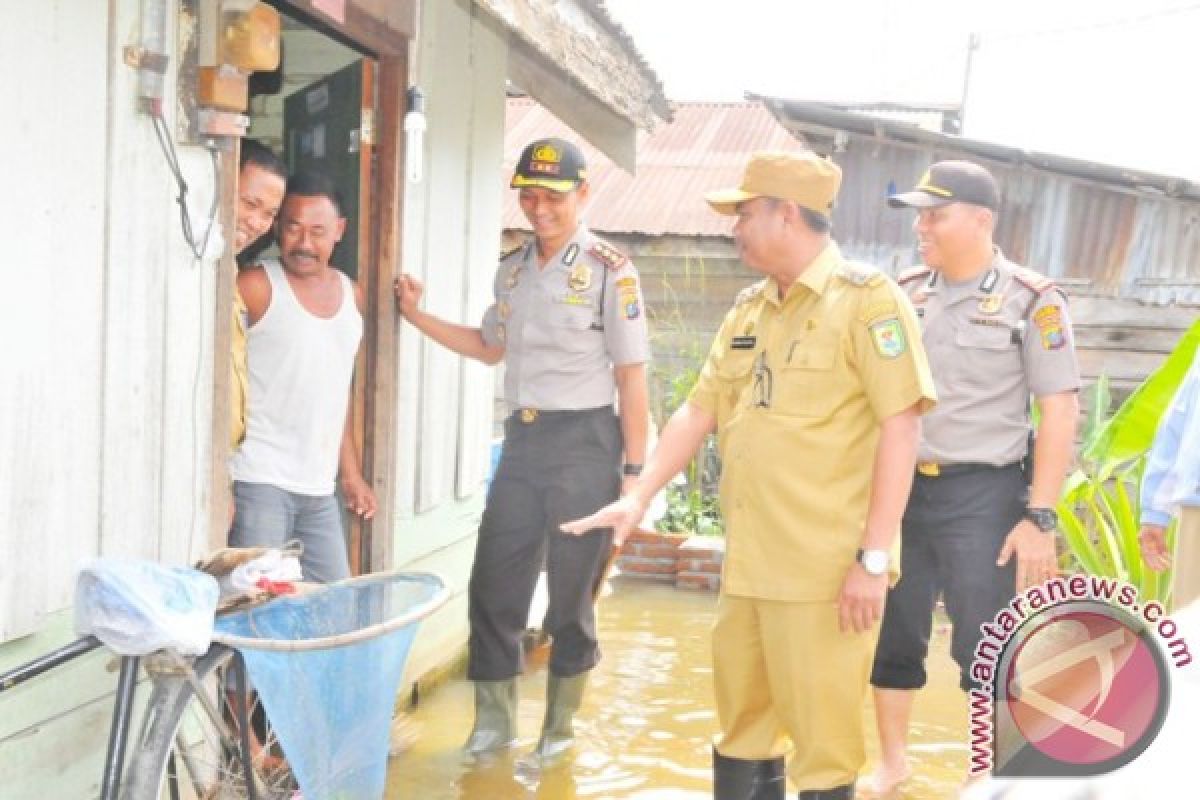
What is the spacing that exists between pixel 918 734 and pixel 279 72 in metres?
4.00

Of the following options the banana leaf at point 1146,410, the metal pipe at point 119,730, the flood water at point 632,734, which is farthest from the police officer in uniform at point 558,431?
the banana leaf at point 1146,410

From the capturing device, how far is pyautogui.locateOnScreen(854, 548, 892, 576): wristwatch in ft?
11.1

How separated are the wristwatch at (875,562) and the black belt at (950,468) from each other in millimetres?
1059

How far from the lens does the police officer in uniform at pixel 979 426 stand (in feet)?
13.9

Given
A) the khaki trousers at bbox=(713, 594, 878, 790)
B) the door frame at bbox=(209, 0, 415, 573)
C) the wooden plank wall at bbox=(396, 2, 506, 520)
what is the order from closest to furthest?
the khaki trousers at bbox=(713, 594, 878, 790) < the door frame at bbox=(209, 0, 415, 573) < the wooden plank wall at bbox=(396, 2, 506, 520)

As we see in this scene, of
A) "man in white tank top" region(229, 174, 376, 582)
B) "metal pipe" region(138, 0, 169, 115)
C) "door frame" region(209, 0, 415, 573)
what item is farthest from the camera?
"door frame" region(209, 0, 415, 573)

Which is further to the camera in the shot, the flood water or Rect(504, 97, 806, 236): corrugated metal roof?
Rect(504, 97, 806, 236): corrugated metal roof

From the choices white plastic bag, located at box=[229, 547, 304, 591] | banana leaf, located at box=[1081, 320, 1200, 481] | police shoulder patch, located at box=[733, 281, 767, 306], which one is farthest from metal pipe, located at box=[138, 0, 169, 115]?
banana leaf, located at box=[1081, 320, 1200, 481]

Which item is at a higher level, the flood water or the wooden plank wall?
the wooden plank wall

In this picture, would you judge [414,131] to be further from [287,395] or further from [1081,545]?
[1081,545]

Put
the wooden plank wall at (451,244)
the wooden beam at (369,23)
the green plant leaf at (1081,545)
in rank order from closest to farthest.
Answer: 1. the wooden beam at (369,23)
2. the wooden plank wall at (451,244)
3. the green plant leaf at (1081,545)

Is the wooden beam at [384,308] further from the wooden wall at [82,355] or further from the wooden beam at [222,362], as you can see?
the wooden wall at [82,355]

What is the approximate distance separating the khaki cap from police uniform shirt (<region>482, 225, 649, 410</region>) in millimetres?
1190

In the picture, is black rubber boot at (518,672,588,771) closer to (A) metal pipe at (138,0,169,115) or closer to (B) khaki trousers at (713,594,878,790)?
(B) khaki trousers at (713,594,878,790)
